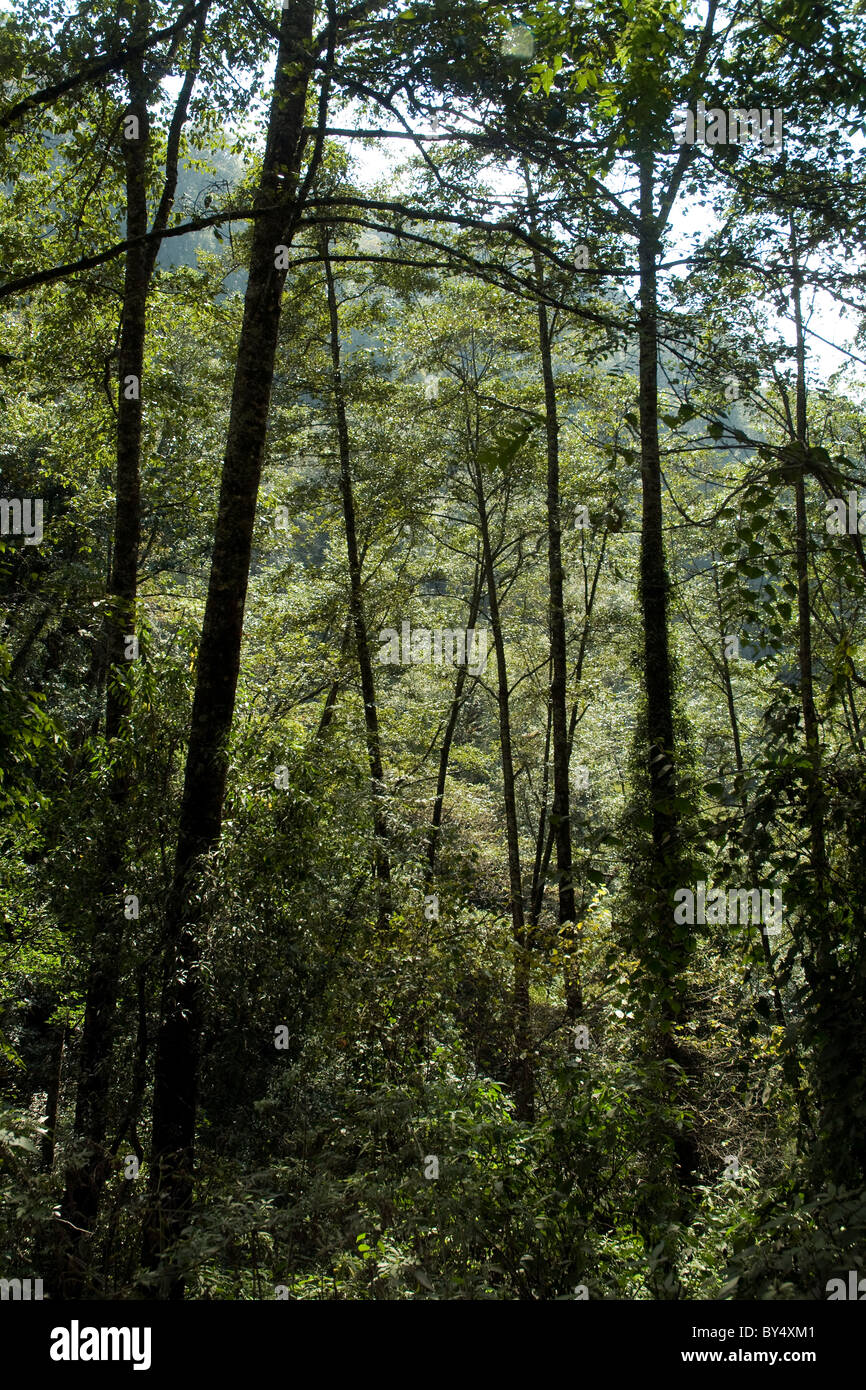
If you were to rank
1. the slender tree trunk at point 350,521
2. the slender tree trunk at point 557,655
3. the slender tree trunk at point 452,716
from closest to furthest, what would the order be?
the slender tree trunk at point 557,655, the slender tree trunk at point 350,521, the slender tree trunk at point 452,716

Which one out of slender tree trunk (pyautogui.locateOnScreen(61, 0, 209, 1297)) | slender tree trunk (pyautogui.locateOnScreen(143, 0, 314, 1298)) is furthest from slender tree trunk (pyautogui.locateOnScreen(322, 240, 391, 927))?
slender tree trunk (pyautogui.locateOnScreen(143, 0, 314, 1298))

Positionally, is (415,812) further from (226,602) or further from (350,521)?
(350,521)

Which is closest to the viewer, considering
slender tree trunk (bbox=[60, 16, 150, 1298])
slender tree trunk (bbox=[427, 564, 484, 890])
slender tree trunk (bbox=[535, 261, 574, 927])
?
slender tree trunk (bbox=[60, 16, 150, 1298])

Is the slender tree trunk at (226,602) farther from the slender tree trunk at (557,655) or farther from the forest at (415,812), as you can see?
the slender tree trunk at (557,655)

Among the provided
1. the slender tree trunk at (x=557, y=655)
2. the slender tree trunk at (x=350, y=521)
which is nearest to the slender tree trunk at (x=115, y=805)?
the slender tree trunk at (x=350, y=521)

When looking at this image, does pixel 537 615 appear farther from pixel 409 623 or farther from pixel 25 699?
pixel 25 699

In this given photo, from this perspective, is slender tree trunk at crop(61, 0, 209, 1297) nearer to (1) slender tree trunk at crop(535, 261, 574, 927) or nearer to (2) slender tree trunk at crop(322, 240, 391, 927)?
(2) slender tree trunk at crop(322, 240, 391, 927)

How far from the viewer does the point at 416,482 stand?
13953mm

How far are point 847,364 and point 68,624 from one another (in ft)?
41.4

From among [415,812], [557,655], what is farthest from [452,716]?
[415,812]

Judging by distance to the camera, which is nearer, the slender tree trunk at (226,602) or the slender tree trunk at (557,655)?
the slender tree trunk at (226,602)

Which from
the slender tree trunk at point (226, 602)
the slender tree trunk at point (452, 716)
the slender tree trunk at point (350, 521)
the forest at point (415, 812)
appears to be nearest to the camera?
the forest at point (415, 812)

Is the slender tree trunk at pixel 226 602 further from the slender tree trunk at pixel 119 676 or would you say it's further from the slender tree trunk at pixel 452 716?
the slender tree trunk at pixel 452 716

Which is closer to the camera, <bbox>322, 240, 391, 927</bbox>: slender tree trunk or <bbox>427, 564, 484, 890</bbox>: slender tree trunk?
<bbox>322, 240, 391, 927</bbox>: slender tree trunk
